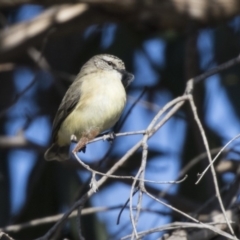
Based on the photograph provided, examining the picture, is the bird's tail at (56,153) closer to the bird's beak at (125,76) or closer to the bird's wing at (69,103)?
the bird's wing at (69,103)

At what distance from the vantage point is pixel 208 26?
6.05 metres

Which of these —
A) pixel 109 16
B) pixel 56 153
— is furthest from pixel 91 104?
pixel 109 16

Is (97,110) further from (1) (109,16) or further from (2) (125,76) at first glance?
(1) (109,16)

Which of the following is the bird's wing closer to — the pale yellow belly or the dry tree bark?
the pale yellow belly

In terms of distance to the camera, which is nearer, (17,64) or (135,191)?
(135,191)

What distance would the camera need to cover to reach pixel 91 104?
16.2 ft

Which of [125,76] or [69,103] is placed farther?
[125,76]

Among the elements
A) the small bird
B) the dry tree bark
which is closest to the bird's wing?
the small bird

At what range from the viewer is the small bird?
4852 millimetres

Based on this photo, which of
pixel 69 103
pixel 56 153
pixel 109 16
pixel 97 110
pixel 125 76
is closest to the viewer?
pixel 97 110

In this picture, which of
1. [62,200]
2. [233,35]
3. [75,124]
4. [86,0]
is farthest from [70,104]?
[233,35]

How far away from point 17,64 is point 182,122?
1.40m

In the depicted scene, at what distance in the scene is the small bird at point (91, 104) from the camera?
4.85 meters

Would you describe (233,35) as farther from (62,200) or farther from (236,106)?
(62,200)
